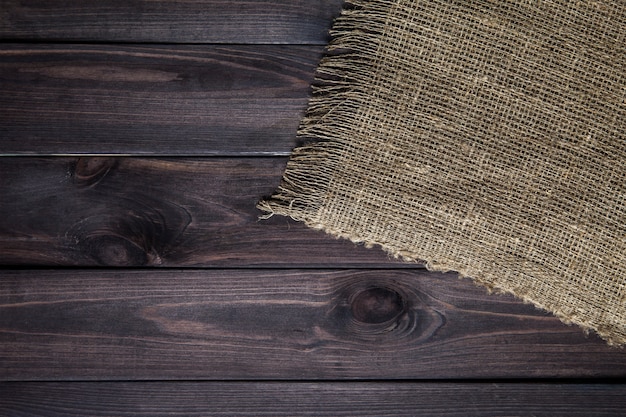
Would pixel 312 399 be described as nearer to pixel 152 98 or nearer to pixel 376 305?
pixel 376 305

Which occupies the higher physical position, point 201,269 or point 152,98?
point 152,98

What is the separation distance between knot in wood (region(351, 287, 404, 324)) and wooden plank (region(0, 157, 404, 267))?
0.33 feet

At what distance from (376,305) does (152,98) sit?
368 millimetres

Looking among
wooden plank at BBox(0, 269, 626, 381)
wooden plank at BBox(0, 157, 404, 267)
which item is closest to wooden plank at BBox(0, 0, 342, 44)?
wooden plank at BBox(0, 157, 404, 267)

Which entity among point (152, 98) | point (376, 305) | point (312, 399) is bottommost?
point (312, 399)

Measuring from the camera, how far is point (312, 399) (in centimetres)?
75

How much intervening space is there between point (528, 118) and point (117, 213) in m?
0.49

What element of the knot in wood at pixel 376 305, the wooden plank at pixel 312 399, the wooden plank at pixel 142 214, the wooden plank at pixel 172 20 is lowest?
the wooden plank at pixel 312 399

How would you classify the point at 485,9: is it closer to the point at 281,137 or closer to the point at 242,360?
the point at 281,137

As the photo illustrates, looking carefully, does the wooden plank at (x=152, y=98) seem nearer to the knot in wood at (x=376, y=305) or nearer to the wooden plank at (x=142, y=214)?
the wooden plank at (x=142, y=214)

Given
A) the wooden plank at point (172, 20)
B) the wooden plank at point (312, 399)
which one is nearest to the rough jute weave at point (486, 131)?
the wooden plank at point (172, 20)

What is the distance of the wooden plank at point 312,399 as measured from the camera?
0.74m

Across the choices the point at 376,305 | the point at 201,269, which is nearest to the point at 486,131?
the point at 376,305

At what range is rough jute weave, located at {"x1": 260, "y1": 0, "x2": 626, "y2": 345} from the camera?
683 mm
